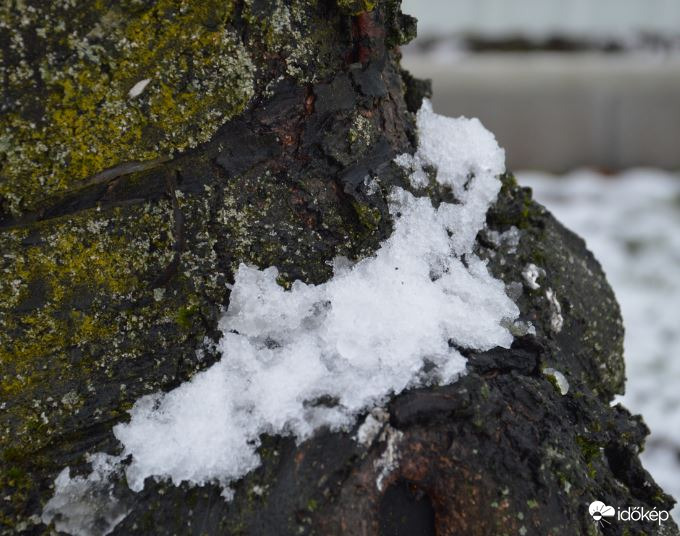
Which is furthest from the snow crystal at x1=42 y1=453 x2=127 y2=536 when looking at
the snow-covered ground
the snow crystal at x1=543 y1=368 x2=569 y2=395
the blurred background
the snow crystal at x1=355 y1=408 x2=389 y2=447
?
the blurred background

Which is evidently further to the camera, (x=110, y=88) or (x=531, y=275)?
(x=531, y=275)

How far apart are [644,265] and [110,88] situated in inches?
101

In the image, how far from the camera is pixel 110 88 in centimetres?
83

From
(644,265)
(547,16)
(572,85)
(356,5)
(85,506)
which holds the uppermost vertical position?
(547,16)

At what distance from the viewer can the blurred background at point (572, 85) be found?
3.41 meters

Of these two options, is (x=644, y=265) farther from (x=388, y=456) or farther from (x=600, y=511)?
(x=388, y=456)

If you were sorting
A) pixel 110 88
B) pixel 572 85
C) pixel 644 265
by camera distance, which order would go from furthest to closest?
pixel 572 85, pixel 644 265, pixel 110 88

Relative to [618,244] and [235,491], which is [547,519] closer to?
[235,491]

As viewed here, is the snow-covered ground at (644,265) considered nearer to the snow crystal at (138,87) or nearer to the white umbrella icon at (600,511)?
the white umbrella icon at (600,511)

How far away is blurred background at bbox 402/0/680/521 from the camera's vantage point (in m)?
3.41

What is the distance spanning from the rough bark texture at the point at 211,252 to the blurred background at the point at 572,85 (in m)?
2.52

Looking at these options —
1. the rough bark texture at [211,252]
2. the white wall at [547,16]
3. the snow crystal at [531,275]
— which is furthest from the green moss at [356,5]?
the white wall at [547,16]

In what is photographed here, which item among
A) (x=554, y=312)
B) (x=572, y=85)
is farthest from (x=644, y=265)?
(x=554, y=312)

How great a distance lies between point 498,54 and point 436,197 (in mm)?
2674
